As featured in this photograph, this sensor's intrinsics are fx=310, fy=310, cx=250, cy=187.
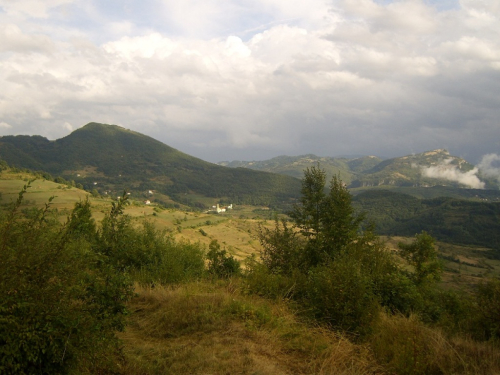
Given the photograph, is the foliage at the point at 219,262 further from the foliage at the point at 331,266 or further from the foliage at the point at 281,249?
the foliage at the point at 331,266

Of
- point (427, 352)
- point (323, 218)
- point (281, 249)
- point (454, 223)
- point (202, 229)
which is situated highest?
point (323, 218)

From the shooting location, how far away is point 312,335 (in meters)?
6.36

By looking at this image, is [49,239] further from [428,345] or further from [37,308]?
[428,345]

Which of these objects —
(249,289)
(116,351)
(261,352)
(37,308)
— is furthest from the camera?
(249,289)

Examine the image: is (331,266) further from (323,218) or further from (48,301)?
(323,218)

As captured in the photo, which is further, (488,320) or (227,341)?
(488,320)

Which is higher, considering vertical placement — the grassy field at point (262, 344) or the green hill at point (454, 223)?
the grassy field at point (262, 344)

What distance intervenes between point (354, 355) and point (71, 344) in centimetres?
475

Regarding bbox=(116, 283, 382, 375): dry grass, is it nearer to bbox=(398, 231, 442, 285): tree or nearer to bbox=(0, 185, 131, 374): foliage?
bbox=(0, 185, 131, 374): foliage

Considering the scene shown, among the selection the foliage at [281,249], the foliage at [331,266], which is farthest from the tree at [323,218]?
the foliage at [281,249]

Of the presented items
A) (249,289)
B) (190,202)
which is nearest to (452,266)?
(249,289)

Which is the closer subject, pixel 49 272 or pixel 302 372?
pixel 49 272

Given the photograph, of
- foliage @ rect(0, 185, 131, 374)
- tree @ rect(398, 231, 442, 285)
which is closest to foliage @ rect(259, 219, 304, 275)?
foliage @ rect(0, 185, 131, 374)

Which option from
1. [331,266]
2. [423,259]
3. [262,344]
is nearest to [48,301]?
[262,344]
